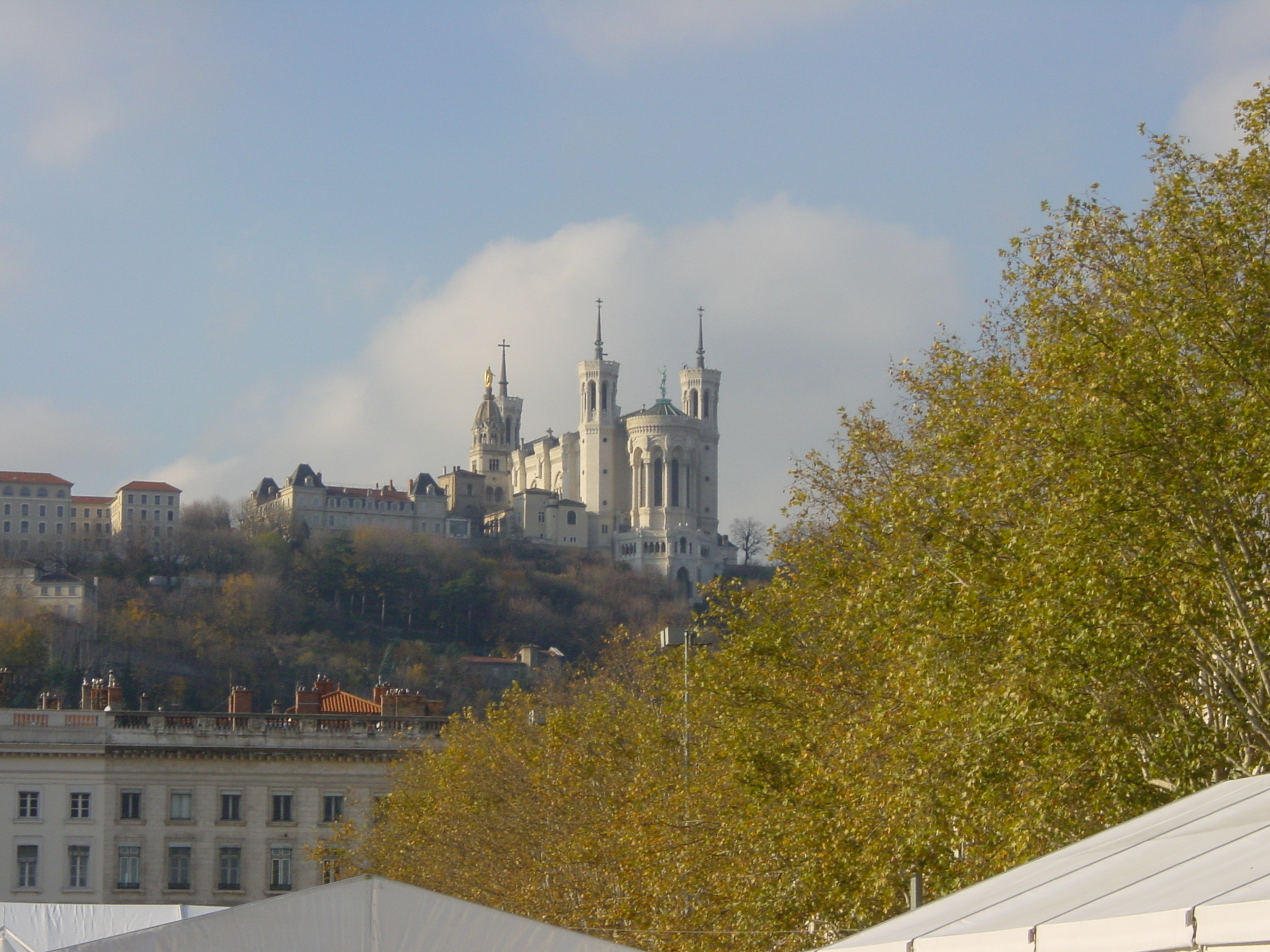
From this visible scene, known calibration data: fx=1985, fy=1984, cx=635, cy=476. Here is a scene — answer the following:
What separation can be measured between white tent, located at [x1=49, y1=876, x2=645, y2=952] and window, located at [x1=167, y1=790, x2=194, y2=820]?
52907mm

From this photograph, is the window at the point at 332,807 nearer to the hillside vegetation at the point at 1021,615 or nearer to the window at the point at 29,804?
the window at the point at 29,804

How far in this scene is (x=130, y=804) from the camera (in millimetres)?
61281

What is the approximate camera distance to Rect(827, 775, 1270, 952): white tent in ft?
30.9

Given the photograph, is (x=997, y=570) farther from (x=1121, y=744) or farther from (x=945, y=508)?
(x=1121, y=744)

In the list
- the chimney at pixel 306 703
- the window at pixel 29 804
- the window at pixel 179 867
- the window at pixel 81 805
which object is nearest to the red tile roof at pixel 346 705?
the chimney at pixel 306 703

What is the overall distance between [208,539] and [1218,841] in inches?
7044

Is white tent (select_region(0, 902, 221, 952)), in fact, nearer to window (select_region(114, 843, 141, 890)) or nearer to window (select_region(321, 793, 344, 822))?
window (select_region(114, 843, 141, 890))

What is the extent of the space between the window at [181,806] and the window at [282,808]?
252cm

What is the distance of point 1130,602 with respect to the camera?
1856 centimetres

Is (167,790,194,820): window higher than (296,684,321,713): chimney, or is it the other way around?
(296,684,321,713): chimney

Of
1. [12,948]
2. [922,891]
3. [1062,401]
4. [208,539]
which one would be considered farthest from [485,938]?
[208,539]

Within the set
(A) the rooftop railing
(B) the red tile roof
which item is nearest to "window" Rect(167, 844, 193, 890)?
(A) the rooftop railing

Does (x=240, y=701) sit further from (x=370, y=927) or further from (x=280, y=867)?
(x=370, y=927)

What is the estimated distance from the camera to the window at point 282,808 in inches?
2456
